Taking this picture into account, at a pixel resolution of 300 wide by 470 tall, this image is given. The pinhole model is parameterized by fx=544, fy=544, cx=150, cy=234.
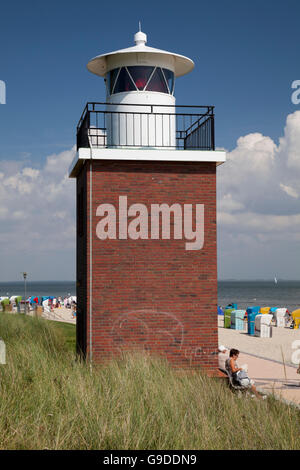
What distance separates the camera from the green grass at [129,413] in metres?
6.84

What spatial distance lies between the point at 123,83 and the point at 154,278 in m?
4.70

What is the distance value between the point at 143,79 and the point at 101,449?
8.89m

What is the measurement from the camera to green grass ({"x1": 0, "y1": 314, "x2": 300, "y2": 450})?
6844 millimetres

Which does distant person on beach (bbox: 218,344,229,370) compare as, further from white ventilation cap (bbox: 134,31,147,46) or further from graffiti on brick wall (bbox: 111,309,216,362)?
white ventilation cap (bbox: 134,31,147,46)

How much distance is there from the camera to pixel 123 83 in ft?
42.6

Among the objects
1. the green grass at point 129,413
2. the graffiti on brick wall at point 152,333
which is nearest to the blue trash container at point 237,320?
the graffiti on brick wall at point 152,333

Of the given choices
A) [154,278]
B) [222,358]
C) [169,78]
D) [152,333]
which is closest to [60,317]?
[222,358]

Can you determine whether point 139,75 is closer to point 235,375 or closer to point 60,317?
point 235,375

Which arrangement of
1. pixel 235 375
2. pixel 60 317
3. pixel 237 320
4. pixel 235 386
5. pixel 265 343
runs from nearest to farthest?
pixel 235 386
pixel 235 375
pixel 265 343
pixel 237 320
pixel 60 317

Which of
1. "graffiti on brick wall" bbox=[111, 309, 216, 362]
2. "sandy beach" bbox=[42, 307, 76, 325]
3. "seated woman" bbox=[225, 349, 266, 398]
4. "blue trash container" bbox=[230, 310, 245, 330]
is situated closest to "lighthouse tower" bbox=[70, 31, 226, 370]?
"graffiti on brick wall" bbox=[111, 309, 216, 362]

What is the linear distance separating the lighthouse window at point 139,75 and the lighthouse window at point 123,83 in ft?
0.35

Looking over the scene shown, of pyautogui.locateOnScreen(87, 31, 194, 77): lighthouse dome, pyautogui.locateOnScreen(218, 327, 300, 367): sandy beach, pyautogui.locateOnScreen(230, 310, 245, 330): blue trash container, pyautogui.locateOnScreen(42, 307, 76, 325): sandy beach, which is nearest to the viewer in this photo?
pyautogui.locateOnScreen(87, 31, 194, 77): lighthouse dome

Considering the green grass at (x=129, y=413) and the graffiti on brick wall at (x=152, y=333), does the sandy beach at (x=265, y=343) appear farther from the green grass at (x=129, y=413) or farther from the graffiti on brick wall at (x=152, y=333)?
the green grass at (x=129, y=413)

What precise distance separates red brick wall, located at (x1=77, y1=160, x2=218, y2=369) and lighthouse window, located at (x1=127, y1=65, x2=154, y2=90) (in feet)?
6.63
